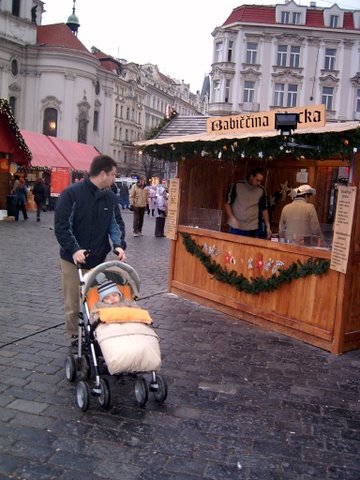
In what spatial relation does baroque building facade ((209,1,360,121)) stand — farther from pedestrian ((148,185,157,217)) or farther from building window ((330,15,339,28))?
pedestrian ((148,185,157,217))

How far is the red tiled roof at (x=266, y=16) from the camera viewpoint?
53250 millimetres

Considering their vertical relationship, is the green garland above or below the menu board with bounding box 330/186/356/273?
below

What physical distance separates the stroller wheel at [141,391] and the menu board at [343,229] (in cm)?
291

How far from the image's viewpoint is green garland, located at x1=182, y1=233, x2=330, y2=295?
655cm

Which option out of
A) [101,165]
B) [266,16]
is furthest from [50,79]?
[101,165]

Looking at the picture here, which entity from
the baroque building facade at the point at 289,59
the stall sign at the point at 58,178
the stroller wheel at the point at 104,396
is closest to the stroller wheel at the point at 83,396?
the stroller wheel at the point at 104,396

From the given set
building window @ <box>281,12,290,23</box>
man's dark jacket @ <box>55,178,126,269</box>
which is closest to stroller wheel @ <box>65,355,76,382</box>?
man's dark jacket @ <box>55,178,126,269</box>

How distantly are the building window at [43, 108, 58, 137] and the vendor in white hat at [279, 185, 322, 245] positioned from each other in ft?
179

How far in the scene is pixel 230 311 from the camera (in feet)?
26.0

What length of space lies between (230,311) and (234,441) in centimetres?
400

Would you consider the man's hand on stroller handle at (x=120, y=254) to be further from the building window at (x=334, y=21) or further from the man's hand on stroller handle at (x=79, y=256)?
the building window at (x=334, y=21)

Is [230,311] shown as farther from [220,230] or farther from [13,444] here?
[13,444]

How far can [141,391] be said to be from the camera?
171 inches

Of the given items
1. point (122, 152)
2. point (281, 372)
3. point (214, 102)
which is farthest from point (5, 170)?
point (122, 152)
